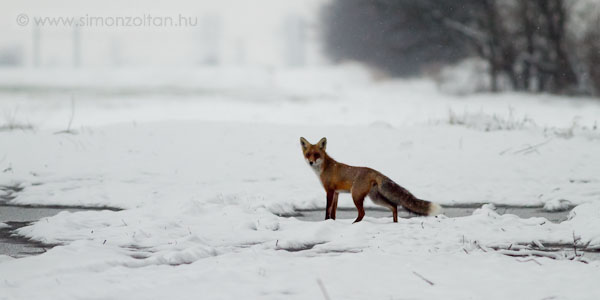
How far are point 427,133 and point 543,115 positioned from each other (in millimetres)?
8219

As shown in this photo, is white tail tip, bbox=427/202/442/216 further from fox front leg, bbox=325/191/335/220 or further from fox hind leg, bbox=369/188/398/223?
fox front leg, bbox=325/191/335/220

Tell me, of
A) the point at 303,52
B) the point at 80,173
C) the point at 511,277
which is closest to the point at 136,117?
the point at 80,173

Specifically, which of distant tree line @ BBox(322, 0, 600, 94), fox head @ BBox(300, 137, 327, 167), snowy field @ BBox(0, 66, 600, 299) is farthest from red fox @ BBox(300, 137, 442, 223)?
distant tree line @ BBox(322, 0, 600, 94)

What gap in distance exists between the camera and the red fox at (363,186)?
7.24 metres

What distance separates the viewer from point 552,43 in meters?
26.7

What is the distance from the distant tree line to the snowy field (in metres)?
6.38

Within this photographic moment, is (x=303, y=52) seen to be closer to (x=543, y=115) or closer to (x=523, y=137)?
(x=543, y=115)

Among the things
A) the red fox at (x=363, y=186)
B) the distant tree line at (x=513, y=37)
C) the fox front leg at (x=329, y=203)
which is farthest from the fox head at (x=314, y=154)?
the distant tree line at (x=513, y=37)

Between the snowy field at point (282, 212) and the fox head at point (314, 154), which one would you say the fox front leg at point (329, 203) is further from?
the fox head at point (314, 154)

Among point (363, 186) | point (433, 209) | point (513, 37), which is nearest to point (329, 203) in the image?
point (363, 186)

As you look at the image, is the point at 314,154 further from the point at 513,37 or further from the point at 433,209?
the point at 513,37

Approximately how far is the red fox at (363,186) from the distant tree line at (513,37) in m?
20.8

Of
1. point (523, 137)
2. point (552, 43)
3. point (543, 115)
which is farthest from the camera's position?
point (552, 43)

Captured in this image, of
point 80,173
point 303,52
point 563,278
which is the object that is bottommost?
point 563,278
